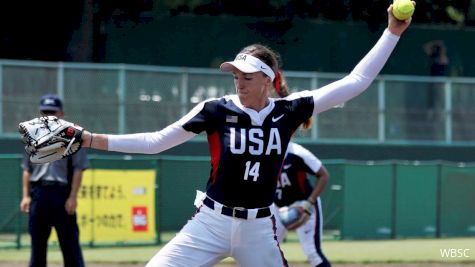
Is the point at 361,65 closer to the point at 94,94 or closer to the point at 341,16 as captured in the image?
the point at 94,94

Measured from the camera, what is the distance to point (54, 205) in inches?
387

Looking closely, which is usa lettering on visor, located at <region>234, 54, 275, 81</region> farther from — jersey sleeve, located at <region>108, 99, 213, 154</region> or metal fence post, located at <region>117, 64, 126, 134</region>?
metal fence post, located at <region>117, 64, 126, 134</region>

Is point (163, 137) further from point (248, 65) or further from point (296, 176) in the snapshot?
point (296, 176)

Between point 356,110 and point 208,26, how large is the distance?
14.2ft

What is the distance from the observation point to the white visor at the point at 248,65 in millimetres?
6445

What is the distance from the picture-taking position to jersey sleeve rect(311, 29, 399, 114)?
6363mm

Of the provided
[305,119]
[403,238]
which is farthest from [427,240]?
[305,119]

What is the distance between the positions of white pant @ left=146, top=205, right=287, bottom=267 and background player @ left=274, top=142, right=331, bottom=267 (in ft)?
10.5

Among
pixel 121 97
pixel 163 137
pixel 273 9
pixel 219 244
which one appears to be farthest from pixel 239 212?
pixel 273 9

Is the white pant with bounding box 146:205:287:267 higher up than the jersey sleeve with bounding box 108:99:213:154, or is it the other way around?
the jersey sleeve with bounding box 108:99:213:154

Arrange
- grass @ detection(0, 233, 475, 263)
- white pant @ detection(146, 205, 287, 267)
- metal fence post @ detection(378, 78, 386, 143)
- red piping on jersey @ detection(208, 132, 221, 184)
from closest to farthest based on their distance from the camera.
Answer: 1. white pant @ detection(146, 205, 287, 267)
2. red piping on jersey @ detection(208, 132, 221, 184)
3. grass @ detection(0, 233, 475, 263)
4. metal fence post @ detection(378, 78, 386, 143)

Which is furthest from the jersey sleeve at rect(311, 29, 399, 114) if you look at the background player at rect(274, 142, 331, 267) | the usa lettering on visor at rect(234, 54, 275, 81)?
the background player at rect(274, 142, 331, 267)

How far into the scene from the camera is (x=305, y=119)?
6621 mm

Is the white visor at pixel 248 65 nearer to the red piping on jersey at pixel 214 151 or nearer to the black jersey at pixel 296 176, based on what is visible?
the red piping on jersey at pixel 214 151
